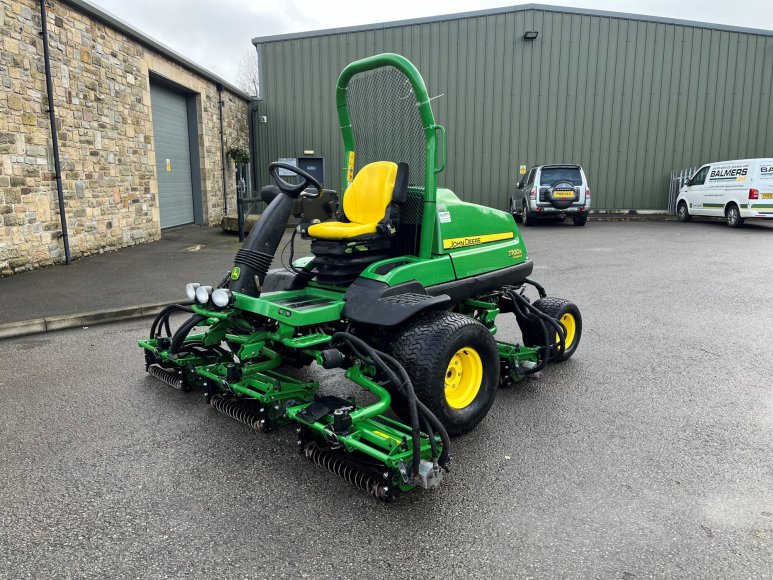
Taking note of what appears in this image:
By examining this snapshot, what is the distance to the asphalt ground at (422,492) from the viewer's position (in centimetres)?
246

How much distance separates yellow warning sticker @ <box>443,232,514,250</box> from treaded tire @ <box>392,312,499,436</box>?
73 centimetres

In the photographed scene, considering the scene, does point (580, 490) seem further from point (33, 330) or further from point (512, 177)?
point (512, 177)

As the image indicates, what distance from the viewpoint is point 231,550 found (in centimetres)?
251

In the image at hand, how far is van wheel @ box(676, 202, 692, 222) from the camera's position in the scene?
60.5 feet

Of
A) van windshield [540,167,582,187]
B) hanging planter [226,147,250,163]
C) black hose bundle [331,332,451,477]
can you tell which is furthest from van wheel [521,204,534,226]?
black hose bundle [331,332,451,477]

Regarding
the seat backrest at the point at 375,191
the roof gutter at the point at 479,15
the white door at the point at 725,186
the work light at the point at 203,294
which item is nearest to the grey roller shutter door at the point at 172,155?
the roof gutter at the point at 479,15

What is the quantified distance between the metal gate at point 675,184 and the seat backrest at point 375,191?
61.0 ft

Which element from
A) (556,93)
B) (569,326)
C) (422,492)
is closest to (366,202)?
(422,492)

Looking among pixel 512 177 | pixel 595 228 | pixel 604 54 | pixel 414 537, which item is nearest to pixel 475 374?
pixel 414 537

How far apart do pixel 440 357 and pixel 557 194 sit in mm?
14367

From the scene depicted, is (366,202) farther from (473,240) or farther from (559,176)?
(559,176)

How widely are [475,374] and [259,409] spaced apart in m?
1.38

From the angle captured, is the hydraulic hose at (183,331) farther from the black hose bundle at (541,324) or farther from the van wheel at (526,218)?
the van wheel at (526,218)

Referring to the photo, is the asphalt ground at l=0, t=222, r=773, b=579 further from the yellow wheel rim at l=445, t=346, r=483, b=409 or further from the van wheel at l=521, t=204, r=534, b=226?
the van wheel at l=521, t=204, r=534, b=226
